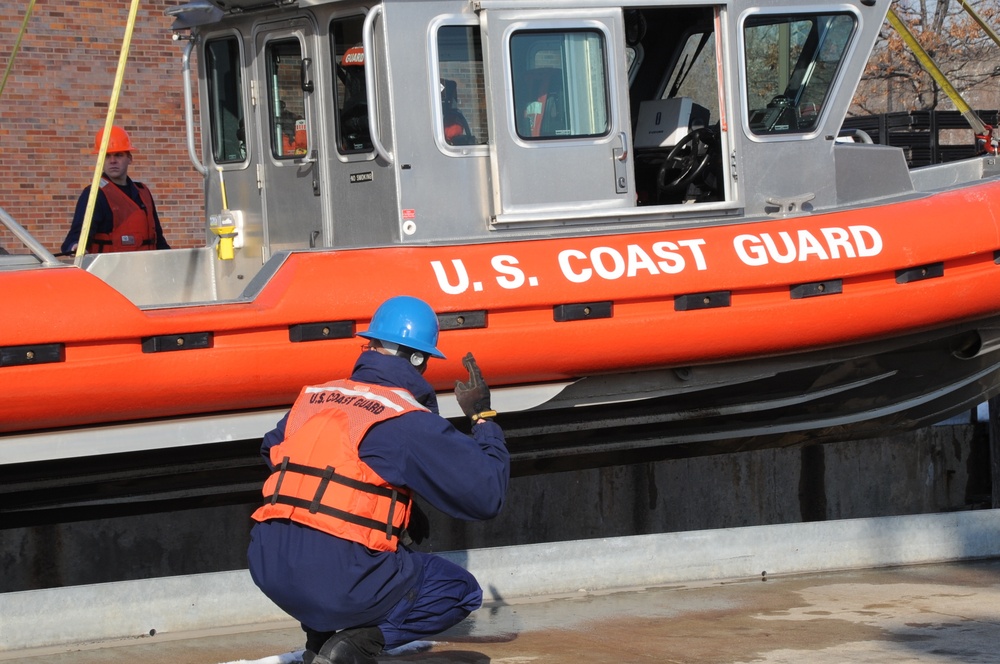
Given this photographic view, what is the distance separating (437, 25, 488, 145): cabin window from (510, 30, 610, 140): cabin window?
0.15 metres

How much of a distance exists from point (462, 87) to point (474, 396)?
2269 millimetres

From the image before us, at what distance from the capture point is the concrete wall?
565 cm

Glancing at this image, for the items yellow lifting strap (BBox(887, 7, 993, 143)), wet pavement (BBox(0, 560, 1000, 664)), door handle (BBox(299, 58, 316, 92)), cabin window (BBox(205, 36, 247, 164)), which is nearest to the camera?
wet pavement (BBox(0, 560, 1000, 664))

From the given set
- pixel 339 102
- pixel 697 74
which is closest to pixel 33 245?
pixel 339 102

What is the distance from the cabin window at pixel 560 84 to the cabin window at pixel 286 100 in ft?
3.40

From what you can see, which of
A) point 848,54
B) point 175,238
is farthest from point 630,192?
point 175,238

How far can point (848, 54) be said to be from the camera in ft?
18.6

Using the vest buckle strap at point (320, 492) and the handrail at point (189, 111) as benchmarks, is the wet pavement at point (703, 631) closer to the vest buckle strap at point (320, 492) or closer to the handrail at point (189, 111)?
the vest buckle strap at point (320, 492)

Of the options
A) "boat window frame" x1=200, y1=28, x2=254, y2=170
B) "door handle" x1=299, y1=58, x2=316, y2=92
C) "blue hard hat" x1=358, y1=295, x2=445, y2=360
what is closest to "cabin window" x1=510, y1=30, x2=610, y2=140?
"door handle" x1=299, y1=58, x2=316, y2=92

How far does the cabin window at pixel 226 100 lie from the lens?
19.3ft

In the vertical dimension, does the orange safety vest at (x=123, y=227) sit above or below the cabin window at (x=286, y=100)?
below

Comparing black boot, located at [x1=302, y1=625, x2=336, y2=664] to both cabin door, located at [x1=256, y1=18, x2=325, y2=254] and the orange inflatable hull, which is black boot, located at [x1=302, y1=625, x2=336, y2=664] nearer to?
the orange inflatable hull

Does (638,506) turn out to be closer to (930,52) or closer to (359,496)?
(359,496)

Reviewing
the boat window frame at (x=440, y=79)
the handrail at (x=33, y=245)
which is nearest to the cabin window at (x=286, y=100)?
the boat window frame at (x=440, y=79)
